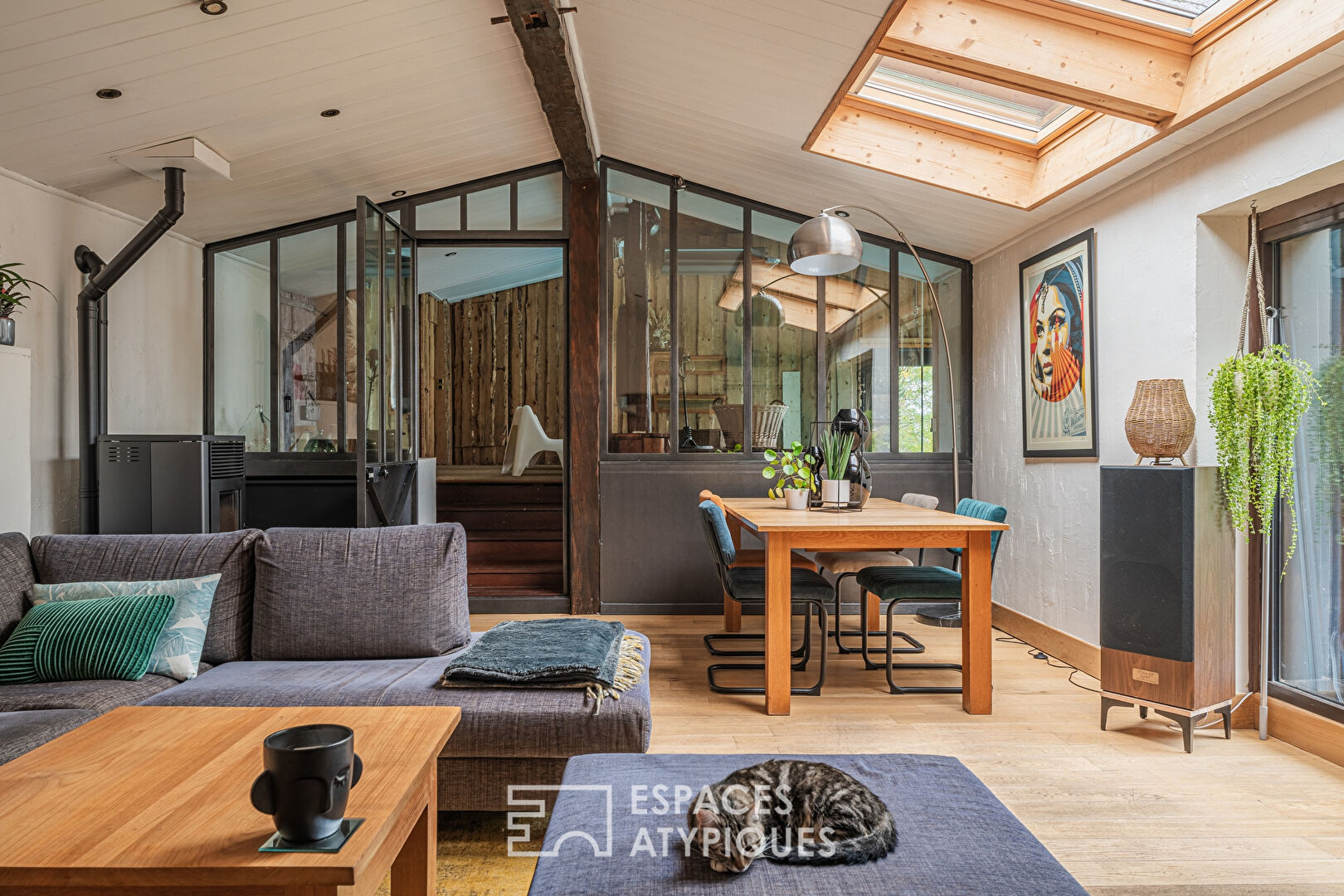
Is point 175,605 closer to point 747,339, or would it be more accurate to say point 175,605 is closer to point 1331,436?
point 747,339

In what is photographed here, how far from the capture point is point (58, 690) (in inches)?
88.7

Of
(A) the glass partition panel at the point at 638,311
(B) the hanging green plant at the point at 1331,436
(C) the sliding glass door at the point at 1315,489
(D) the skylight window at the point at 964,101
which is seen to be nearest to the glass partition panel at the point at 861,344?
(A) the glass partition panel at the point at 638,311

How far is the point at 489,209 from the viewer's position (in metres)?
5.42

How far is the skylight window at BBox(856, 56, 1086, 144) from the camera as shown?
3.79m

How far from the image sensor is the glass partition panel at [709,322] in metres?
5.39

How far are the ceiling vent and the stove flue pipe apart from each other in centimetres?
6

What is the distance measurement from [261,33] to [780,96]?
2179 mm

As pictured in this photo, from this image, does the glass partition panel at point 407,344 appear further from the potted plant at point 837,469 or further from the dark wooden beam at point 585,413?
the potted plant at point 837,469

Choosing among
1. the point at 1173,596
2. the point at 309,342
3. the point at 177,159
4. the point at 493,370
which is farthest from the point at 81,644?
the point at 493,370

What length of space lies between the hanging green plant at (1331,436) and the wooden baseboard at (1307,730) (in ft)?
2.11

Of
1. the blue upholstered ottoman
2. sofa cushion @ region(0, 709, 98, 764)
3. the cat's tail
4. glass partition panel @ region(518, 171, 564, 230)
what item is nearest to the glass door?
glass partition panel @ region(518, 171, 564, 230)

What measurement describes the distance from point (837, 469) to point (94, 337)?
3716 mm

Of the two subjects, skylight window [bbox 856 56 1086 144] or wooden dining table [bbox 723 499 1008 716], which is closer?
wooden dining table [bbox 723 499 1008 716]

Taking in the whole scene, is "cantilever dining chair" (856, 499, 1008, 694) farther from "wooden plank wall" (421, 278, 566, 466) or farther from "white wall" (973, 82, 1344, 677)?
"wooden plank wall" (421, 278, 566, 466)
